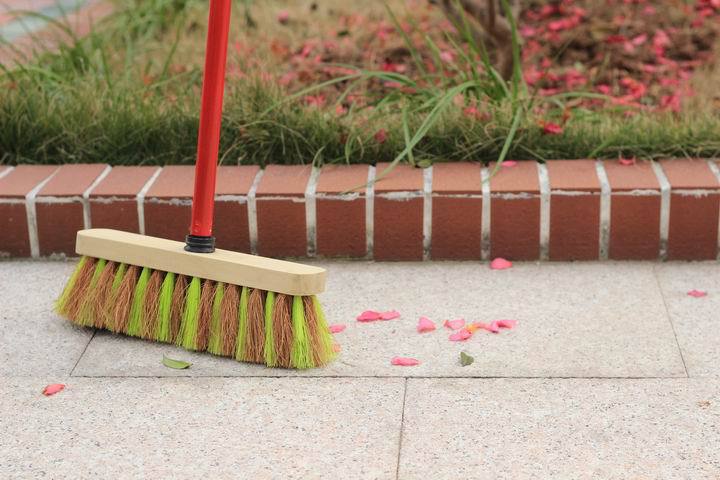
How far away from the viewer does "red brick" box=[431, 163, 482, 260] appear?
2.78 meters

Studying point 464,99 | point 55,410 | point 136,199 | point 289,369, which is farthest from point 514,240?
point 55,410

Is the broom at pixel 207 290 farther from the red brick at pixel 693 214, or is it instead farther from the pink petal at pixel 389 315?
the red brick at pixel 693 214

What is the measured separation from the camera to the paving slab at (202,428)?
1.90 meters

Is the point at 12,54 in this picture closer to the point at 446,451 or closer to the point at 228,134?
the point at 228,134

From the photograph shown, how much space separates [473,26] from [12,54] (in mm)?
1748

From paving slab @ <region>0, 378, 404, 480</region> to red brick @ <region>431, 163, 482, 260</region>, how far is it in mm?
691

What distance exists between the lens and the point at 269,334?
225 cm

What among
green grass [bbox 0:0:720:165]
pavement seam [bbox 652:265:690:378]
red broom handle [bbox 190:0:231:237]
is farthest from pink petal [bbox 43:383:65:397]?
pavement seam [bbox 652:265:690:378]

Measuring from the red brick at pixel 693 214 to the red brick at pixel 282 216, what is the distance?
997mm

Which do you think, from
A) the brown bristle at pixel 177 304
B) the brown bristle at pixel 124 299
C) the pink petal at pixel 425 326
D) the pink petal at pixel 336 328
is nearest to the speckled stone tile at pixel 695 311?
the pink petal at pixel 425 326

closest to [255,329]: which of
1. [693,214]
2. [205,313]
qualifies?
[205,313]

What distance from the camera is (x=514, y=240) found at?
2.83 metres

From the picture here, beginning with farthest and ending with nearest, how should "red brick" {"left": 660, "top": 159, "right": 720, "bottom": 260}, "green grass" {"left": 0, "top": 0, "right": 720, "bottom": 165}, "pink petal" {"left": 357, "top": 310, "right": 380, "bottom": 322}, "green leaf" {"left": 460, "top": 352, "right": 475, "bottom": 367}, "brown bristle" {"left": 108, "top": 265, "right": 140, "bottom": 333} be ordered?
"green grass" {"left": 0, "top": 0, "right": 720, "bottom": 165} < "red brick" {"left": 660, "top": 159, "right": 720, "bottom": 260} < "pink petal" {"left": 357, "top": 310, "right": 380, "bottom": 322} < "brown bristle" {"left": 108, "top": 265, "right": 140, "bottom": 333} < "green leaf" {"left": 460, "top": 352, "right": 475, "bottom": 367}

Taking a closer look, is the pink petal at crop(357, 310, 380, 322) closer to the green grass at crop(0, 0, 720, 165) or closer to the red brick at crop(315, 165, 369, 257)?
the red brick at crop(315, 165, 369, 257)
